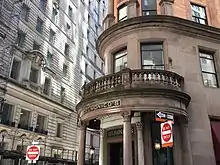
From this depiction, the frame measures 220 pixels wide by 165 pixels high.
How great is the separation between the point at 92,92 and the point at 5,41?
48.3 ft

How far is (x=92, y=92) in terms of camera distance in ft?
48.3

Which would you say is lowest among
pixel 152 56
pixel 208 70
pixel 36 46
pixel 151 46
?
pixel 208 70

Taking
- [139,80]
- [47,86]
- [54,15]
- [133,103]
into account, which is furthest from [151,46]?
[54,15]

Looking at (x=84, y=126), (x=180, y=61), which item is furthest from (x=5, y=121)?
(x=180, y=61)

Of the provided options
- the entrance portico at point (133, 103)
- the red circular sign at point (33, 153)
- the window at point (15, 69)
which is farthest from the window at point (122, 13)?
the window at point (15, 69)

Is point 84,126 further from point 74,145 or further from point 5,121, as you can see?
point 74,145

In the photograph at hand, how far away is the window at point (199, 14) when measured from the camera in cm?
1845

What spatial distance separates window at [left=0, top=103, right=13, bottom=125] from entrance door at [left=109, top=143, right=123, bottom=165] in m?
12.6

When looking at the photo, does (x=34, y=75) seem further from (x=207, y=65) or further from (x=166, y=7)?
(x=207, y=65)

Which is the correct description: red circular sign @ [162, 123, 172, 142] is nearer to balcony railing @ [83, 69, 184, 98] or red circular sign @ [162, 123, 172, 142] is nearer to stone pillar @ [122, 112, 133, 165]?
stone pillar @ [122, 112, 133, 165]

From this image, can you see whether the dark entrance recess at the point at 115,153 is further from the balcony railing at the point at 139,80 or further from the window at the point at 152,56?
the window at the point at 152,56

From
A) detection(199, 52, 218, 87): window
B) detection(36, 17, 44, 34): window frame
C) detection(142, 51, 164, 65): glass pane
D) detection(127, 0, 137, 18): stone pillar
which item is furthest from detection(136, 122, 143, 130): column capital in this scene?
detection(36, 17, 44, 34): window frame

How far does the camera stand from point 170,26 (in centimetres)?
1631

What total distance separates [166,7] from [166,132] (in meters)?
10.5
